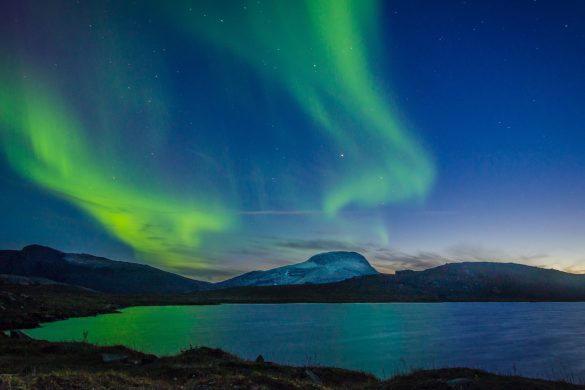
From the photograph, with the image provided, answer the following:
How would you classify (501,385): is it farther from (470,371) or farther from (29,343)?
(29,343)

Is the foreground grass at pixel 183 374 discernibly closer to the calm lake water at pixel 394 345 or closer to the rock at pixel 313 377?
the rock at pixel 313 377

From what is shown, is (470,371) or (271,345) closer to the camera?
(470,371)

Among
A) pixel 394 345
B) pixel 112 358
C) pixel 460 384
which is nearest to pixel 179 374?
pixel 112 358

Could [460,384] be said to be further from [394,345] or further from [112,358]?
[394,345]

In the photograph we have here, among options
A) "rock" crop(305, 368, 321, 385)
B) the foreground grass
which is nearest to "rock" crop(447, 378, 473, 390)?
the foreground grass

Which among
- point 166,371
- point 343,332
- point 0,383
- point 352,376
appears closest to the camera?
point 0,383

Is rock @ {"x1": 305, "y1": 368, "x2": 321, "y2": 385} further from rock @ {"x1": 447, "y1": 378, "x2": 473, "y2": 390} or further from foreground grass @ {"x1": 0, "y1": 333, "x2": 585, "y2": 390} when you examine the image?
rock @ {"x1": 447, "y1": 378, "x2": 473, "y2": 390}

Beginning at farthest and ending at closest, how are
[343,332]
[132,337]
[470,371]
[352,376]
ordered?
1. [343,332]
2. [132,337]
3. [352,376]
4. [470,371]

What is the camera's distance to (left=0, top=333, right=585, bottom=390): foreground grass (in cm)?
2198

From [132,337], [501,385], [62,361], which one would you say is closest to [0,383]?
[62,361]

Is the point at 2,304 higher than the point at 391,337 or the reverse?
higher

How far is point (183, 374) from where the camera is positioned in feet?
87.7

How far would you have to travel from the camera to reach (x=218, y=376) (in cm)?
2511

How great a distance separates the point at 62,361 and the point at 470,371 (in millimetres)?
28012
